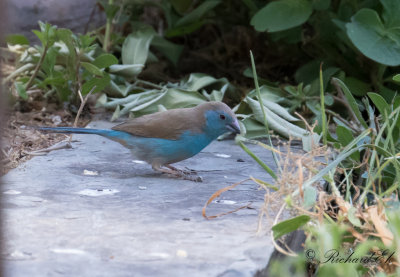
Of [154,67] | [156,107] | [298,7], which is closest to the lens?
[156,107]

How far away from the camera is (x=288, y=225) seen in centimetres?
205

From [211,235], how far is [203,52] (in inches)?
163

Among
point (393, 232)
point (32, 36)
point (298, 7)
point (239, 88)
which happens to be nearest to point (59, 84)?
point (32, 36)

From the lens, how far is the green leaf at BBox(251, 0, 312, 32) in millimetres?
4458

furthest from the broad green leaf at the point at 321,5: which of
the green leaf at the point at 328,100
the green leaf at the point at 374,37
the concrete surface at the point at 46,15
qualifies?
the concrete surface at the point at 46,15

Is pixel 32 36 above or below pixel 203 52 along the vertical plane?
above

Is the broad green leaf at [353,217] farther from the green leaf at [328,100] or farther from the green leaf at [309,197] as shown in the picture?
the green leaf at [328,100]

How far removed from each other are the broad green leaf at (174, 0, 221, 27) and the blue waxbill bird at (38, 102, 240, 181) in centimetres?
199

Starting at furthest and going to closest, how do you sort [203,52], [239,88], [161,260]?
[203,52] < [239,88] < [161,260]

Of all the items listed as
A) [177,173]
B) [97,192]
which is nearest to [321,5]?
[177,173]

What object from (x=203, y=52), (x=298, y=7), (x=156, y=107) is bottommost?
(x=203, y=52)

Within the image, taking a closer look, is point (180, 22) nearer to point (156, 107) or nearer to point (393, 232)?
point (156, 107)

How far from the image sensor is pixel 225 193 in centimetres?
280

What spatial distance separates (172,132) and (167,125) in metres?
0.06
